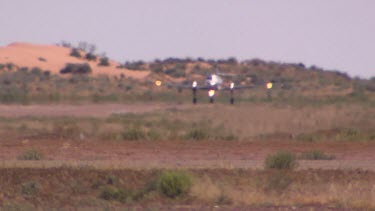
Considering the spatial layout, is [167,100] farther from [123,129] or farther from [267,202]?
[267,202]

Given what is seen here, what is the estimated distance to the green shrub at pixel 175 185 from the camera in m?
20.5

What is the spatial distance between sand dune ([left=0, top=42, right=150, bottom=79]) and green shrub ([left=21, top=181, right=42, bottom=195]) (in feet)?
298

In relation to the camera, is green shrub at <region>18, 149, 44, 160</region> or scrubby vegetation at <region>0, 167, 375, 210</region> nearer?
scrubby vegetation at <region>0, 167, 375, 210</region>

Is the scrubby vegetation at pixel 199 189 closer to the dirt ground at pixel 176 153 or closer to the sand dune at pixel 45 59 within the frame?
the dirt ground at pixel 176 153

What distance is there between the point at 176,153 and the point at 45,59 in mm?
88161

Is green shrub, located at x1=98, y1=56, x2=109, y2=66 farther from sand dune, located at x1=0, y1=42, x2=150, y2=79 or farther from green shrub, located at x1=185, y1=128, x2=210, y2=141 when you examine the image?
green shrub, located at x1=185, y1=128, x2=210, y2=141

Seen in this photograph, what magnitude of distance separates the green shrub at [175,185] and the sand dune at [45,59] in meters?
92.4

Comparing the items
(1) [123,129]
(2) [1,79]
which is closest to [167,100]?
(2) [1,79]

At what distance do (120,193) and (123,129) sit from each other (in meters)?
22.8

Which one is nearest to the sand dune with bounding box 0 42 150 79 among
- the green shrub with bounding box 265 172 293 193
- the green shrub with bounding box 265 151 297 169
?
the green shrub with bounding box 265 151 297 169

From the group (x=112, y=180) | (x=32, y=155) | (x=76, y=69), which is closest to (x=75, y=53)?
(x=76, y=69)

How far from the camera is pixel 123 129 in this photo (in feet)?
142

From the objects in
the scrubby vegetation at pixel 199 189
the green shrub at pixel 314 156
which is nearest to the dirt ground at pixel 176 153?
the green shrub at pixel 314 156

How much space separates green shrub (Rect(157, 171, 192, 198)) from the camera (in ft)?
67.1
